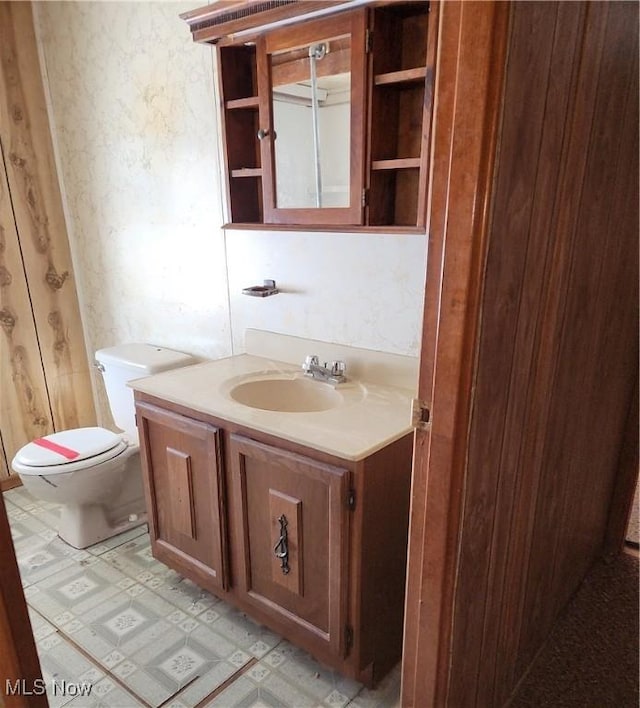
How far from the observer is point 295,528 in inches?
57.8

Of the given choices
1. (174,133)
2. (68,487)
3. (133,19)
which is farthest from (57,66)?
(68,487)

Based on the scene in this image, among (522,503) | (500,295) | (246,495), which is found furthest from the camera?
(246,495)

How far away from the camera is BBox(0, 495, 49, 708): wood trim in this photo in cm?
76

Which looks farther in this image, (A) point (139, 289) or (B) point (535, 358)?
(A) point (139, 289)

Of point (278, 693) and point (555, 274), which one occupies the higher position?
point (555, 274)

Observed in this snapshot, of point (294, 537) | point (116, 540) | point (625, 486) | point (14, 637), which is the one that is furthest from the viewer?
point (116, 540)

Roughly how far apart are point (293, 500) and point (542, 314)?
83cm

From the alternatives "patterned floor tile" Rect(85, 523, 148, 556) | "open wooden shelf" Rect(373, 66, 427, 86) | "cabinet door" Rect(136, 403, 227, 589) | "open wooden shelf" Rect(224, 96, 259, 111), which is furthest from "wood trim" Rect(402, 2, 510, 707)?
"patterned floor tile" Rect(85, 523, 148, 556)

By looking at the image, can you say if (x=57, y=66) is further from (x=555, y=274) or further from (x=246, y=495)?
(x=555, y=274)

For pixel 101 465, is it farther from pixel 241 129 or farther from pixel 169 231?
pixel 241 129

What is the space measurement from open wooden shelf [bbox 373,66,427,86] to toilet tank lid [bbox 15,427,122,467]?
1679 mm

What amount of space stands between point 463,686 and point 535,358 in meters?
0.69

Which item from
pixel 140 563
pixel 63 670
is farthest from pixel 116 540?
Result: pixel 63 670

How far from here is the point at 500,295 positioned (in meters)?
0.83
